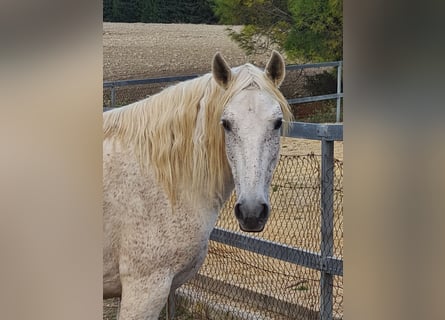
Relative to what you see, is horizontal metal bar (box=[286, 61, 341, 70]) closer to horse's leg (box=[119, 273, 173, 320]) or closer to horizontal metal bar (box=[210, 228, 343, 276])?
horizontal metal bar (box=[210, 228, 343, 276])

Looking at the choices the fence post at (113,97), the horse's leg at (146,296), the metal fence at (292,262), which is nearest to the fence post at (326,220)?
the metal fence at (292,262)

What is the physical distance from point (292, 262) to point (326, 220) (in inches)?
6.5

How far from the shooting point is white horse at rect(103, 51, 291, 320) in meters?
2.18

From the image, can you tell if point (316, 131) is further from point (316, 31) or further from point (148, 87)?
point (148, 87)

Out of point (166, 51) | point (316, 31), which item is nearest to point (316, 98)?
point (316, 31)

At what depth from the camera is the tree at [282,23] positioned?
2361mm

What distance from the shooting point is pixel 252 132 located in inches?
83.7

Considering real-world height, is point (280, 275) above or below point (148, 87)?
below

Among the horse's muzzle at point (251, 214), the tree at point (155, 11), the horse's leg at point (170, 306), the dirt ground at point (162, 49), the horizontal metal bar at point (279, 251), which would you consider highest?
the tree at point (155, 11)

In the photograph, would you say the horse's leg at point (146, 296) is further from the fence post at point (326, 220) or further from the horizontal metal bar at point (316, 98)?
the horizontal metal bar at point (316, 98)

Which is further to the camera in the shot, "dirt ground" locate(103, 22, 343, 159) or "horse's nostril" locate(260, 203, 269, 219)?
"dirt ground" locate(103, 22, 343, 159)

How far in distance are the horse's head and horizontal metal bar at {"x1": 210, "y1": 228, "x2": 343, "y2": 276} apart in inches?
6.9

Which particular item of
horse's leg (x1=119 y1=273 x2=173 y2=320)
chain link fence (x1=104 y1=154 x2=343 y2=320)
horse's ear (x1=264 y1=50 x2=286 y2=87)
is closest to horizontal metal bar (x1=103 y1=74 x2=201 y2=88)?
horse's ear (x1=264 y1=50 x2=286 y2=87)
